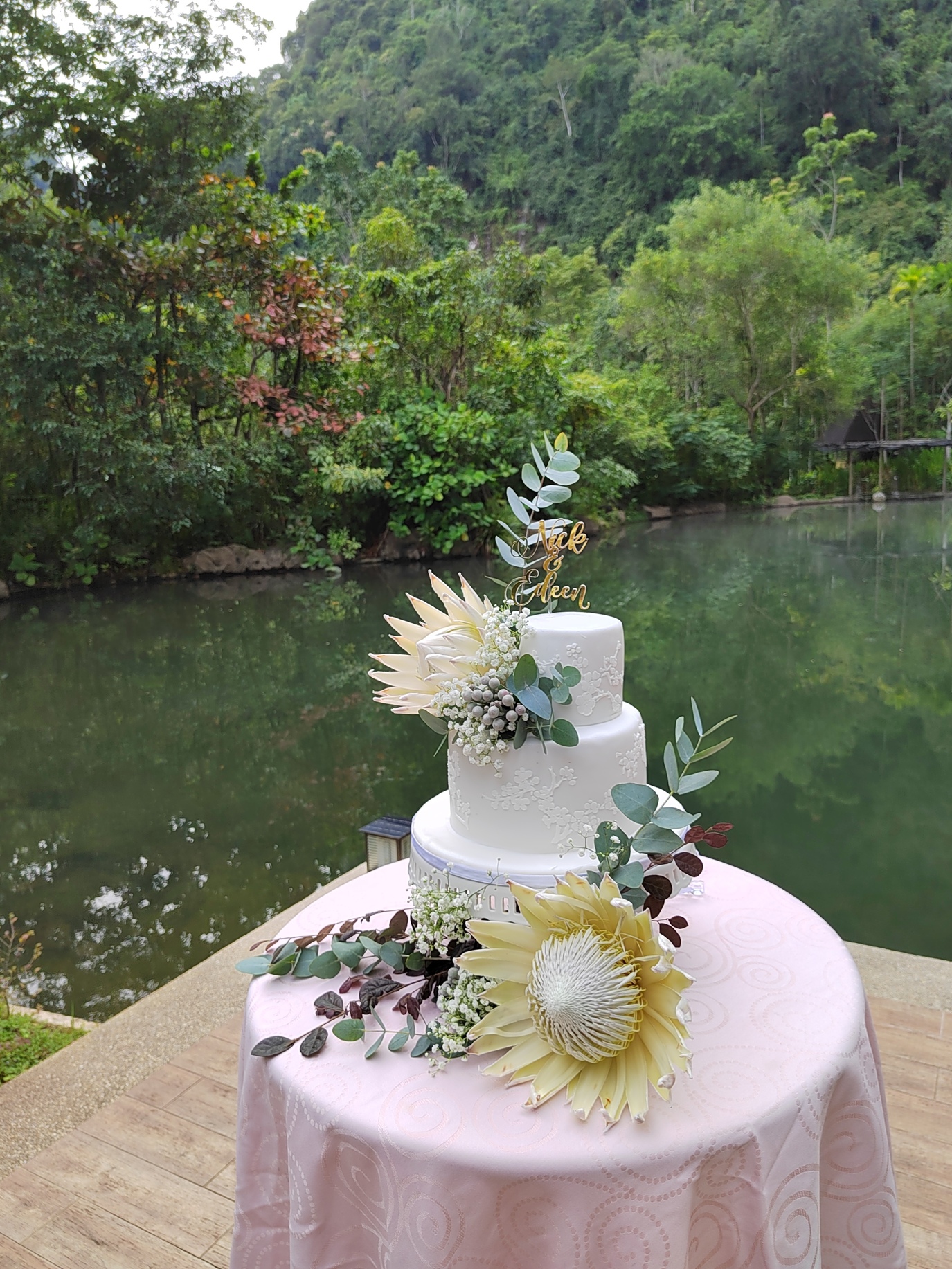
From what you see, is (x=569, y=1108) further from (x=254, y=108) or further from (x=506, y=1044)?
(x=254, y=108)

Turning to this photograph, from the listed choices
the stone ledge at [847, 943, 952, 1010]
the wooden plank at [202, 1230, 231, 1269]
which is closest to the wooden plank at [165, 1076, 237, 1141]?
the wooden plank at [202, 1230, 231, 1269]

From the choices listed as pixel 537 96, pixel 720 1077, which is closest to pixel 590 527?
pixel 720 1077

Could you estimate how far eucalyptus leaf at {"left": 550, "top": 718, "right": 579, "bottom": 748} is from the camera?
1.07 metres

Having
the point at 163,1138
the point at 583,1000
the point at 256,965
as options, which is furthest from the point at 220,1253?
the point at 583,1000

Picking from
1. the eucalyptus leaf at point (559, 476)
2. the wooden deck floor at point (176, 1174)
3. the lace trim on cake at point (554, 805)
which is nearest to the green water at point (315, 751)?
the wooden deck floor at point (176, 1174)

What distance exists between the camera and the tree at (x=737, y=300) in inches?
767

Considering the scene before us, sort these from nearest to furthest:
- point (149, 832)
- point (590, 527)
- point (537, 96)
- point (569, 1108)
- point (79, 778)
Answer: point (569, 1108), point (149, 832), point (79, 778), point (590, 527), point (537, 96)

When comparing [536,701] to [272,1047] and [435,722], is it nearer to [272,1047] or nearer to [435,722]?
[435,722]

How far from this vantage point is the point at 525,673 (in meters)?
1.07

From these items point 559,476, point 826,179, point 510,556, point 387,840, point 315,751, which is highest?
point 826,179

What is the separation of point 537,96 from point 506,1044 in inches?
1832

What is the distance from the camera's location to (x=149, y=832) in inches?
150

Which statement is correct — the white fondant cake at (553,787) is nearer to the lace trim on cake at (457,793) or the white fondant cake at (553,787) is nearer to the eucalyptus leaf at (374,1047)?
the lace trim on cake at (457,793)

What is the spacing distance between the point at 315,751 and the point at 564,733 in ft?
12.7
